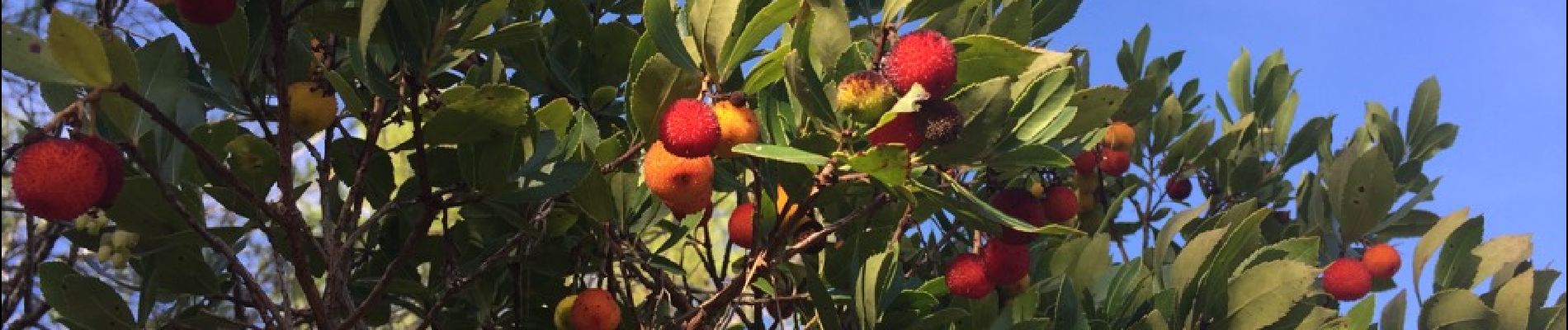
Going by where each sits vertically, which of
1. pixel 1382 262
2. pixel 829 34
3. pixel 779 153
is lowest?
pixel 1382 262

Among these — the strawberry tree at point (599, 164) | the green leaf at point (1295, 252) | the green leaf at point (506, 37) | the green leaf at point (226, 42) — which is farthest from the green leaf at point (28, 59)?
the green leaf at point (1295, 252)

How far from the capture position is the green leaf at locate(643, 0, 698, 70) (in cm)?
160

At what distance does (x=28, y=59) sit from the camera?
1323 millimetres

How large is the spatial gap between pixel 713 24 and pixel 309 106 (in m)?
0.58

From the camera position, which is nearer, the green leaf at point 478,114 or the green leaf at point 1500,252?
the green leaf at point 478,114

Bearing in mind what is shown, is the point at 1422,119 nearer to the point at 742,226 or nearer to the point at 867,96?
the point at 742,226

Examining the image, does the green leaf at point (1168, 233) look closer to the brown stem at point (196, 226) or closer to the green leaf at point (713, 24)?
the green leaf at point (713, 24)

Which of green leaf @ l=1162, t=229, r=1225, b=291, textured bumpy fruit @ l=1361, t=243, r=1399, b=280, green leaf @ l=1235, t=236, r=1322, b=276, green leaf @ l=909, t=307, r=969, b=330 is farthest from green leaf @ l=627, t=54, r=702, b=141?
textured bumpy fruit @ l=1361, t=243, r=1399, b=280

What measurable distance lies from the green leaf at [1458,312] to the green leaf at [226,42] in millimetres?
2418

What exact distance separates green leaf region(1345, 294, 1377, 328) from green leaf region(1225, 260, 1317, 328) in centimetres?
31

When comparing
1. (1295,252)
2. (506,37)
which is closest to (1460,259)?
(1295,252)

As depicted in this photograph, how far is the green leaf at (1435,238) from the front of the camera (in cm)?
313

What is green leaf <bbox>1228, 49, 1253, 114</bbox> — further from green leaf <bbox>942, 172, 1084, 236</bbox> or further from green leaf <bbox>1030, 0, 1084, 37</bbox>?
green leaf <bbox>942, 172, 1084, 236</bbox>

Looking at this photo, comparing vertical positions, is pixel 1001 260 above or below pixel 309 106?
below
